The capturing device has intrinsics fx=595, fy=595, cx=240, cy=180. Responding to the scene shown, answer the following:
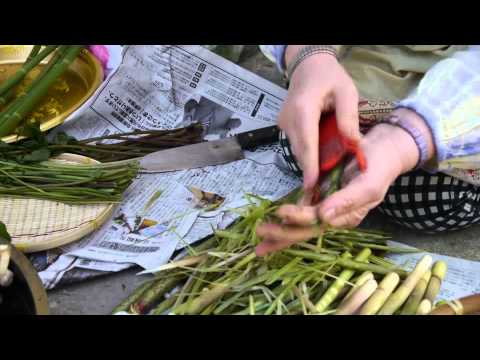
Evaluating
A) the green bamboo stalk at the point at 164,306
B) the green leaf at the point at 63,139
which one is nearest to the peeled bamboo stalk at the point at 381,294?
the green bamboo stalk at the point at 164,306

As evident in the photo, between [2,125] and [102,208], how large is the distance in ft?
1.76

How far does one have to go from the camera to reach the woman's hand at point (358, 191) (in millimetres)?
1277

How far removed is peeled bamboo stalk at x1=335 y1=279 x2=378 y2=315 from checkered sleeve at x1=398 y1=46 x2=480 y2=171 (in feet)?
1.22

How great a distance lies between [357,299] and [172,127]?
1.25 m

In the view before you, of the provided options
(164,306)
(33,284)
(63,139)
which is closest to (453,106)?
(164,306)

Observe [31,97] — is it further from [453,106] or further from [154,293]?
[453,106]

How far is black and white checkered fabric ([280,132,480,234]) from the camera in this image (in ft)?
6.11

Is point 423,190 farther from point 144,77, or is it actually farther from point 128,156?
point 144,77

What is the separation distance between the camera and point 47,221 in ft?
6.64

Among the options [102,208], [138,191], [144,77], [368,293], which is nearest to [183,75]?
[144,77]

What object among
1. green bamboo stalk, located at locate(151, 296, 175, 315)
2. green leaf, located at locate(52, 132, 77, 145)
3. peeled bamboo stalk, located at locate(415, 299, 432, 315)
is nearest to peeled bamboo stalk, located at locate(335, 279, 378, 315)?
peeled bamboo stalk, located at locate(415, 299, 432, 315)

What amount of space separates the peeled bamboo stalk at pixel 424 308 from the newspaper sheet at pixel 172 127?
709 millimetres

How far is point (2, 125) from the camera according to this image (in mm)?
2225

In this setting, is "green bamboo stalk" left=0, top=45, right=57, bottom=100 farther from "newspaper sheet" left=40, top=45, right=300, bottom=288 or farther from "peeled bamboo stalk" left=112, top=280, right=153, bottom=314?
"peeled bamboo stalk" left=112, top=280, right=153, bottom=314
